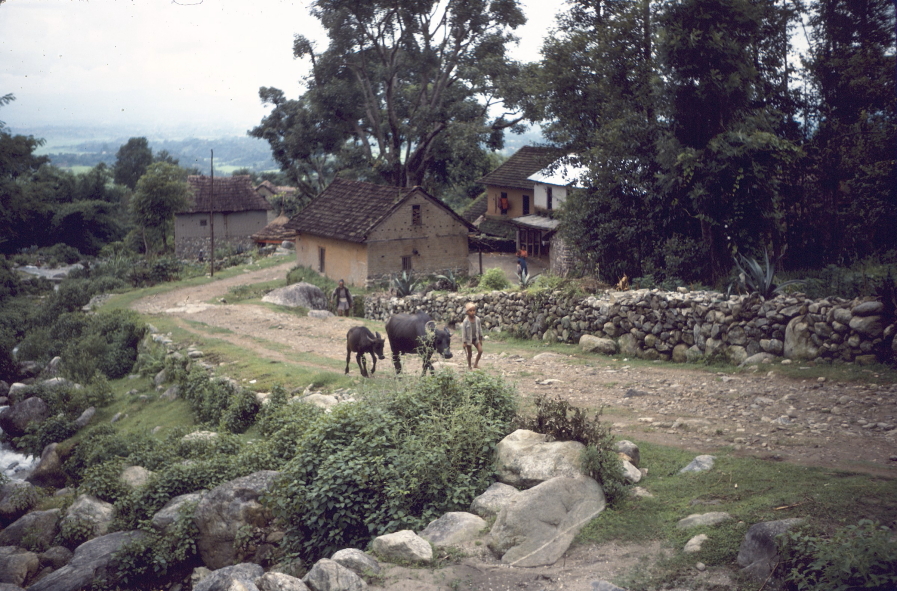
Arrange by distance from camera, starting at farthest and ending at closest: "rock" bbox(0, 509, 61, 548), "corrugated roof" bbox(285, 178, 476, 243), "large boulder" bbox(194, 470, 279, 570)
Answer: "corrugated roof" bbox(285, 178, 476, 243), "rock" bbox(0, 509, 61, 548), "large boulder" bbox(194, 470, 279, 570)

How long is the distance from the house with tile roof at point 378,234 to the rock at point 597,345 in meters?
15.9

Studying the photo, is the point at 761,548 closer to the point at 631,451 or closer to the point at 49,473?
the point at 631,451

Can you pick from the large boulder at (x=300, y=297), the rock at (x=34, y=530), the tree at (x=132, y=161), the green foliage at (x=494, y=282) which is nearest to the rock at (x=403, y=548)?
the rock at (x=34, y=530)

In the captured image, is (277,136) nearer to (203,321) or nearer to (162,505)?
(203,321)

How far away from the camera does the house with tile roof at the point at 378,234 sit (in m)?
32.0

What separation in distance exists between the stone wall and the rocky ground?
0.73 metres

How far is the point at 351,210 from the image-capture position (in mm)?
34281

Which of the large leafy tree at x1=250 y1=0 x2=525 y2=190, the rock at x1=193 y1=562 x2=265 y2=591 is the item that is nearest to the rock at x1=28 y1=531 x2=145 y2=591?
the rock at x1=193 y1=562 x2=265 y2=591

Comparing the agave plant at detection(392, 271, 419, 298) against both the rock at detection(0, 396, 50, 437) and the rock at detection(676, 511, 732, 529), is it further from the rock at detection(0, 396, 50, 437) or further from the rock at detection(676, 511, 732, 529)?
the rock at detection(676, 511, 732, 529)

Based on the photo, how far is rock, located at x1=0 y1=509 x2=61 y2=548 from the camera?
42.7 feet

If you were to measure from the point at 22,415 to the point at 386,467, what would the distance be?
17308 millimetres

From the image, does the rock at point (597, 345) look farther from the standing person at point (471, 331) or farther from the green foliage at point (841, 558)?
the green foliage at point (841, 558)

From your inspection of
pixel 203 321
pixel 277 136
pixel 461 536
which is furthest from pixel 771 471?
pixel 277 136

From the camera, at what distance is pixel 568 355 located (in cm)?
1691
